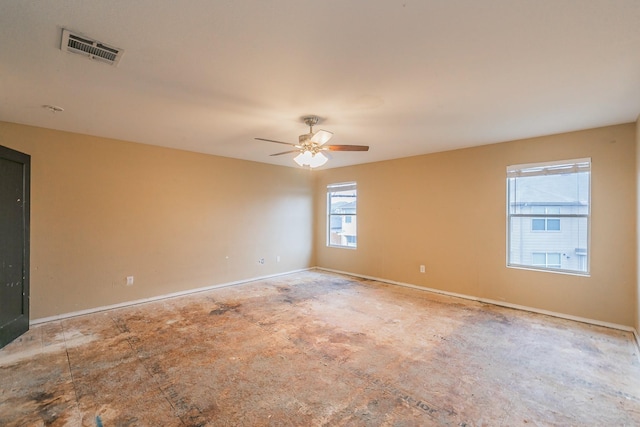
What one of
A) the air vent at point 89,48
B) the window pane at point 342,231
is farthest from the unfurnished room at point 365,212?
the window pane at point 342,231

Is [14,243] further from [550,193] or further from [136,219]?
[550,193]

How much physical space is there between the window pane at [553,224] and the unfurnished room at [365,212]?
29mm

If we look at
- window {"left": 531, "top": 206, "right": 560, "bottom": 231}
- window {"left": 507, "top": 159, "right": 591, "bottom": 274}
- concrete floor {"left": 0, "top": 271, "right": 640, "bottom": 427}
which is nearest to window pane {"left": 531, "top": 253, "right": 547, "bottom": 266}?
window {"left": 507, "top": 159, "right": 591, "bottom": 274}

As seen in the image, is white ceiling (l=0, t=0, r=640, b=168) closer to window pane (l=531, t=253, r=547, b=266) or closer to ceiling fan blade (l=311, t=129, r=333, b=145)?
ceiling fan blade (l=311, t=129, r=333, b=145)

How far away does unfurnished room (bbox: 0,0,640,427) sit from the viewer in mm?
1796

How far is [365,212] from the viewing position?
595cm

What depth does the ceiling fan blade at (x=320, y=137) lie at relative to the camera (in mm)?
3006

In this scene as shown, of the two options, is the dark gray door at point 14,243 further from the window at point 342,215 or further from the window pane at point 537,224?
the window pane at point 537,224

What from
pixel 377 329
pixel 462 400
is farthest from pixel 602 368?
pixel 377 329

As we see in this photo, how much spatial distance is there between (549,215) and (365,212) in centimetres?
304

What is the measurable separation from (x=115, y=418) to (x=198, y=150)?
12.8ft

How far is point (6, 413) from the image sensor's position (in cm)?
188

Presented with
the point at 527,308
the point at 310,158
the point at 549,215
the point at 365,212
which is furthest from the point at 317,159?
the point at 527,308

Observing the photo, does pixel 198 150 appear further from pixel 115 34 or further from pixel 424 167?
pixel 424 167
